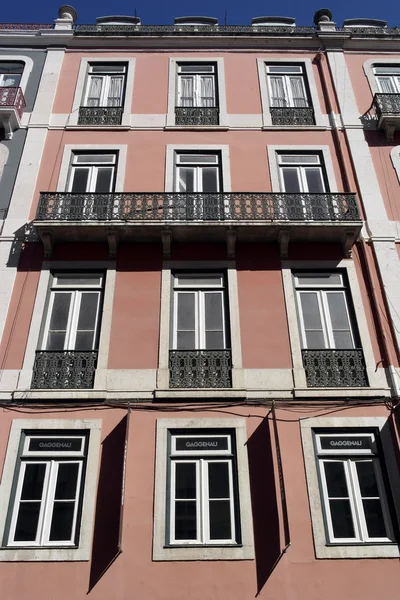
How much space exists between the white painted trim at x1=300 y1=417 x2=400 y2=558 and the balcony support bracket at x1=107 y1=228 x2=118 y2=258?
5.33 metres

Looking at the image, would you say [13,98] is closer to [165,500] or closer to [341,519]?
[165,500]

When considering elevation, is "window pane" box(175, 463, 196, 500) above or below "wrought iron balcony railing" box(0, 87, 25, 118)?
below

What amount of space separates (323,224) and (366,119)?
174 inches

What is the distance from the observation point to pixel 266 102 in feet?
48.0

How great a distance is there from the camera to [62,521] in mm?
8859

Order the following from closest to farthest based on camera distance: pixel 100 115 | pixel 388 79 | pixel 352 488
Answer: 1. pixel 352 488
2. pixel 100 115
3. pixel 388 79

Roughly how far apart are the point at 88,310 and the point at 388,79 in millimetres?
10977

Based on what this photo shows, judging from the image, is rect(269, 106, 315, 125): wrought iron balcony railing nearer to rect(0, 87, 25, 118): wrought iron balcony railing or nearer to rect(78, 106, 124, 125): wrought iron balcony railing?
rect(78, 106, 124, 125): wrought iron balcony railing

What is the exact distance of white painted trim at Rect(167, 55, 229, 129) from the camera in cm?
1427

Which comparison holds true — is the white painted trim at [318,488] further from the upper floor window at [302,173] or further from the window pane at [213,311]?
the upper floor window at [302,173]

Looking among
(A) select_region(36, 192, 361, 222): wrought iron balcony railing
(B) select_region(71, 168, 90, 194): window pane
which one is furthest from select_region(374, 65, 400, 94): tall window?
(B) select_region(71, 168, 90, 194): window pane

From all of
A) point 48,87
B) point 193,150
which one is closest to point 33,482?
point 193,150

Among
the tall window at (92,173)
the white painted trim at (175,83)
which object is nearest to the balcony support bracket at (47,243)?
the tall window at (92,173)

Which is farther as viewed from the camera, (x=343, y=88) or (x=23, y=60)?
(x=23, y=60)
